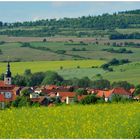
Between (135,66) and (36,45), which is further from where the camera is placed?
(36,45)

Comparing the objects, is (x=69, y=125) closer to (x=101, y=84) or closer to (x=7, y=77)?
(x=101, y=84)

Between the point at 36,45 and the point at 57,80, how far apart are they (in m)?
13.5

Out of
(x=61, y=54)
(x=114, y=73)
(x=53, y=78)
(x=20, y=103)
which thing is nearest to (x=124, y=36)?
(x=61, y=54)

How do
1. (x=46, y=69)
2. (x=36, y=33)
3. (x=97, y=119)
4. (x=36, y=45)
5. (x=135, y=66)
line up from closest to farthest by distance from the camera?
(x=97, y=119) → (x=135, y=66) → (x=46, y=69) → (x=36, y=45) → (x=36, y=33)

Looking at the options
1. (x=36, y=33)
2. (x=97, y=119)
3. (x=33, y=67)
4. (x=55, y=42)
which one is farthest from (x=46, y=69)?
(x=97, y=119)

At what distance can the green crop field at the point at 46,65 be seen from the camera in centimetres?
7831

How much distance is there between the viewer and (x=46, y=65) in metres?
83.3

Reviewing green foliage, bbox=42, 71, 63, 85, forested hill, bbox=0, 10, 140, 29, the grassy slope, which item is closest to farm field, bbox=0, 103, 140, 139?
the grassy slope

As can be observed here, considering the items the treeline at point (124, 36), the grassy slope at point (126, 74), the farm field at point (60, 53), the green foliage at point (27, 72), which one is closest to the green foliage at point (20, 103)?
the grassy slope at point (126, 74)

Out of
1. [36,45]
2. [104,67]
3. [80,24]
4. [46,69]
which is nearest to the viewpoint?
[104,67]

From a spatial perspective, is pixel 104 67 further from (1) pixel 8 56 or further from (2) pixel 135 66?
(1) pixel 8 56

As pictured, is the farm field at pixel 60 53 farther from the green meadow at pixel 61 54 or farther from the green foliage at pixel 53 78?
the green foliage at pixel 53 78

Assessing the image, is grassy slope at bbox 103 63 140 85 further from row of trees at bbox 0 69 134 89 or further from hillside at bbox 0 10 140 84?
row of trees at bbox 0 69 134 89

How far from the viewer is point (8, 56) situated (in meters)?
84.2
